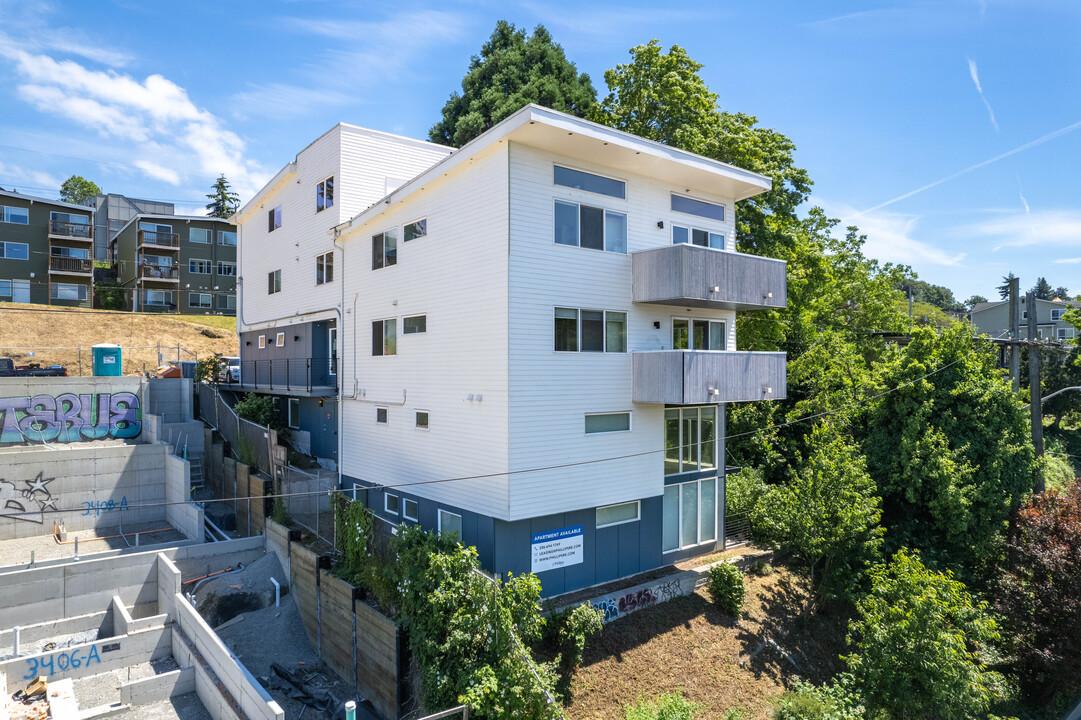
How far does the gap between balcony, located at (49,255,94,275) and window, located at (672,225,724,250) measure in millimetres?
46248

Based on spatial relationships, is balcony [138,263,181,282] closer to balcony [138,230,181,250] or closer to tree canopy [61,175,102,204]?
balcony [138,230,181,250]

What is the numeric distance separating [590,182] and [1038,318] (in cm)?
6115

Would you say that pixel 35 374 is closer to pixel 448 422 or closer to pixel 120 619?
pixel 120 619

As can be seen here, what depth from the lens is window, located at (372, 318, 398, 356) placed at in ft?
55.5

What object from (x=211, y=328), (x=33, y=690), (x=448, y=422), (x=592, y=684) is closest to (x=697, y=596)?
(x=592, y=684)

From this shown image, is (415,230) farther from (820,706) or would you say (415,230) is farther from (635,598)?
(820,706)

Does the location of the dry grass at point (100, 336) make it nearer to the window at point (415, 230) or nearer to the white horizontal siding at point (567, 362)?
the window at point (415, 230)

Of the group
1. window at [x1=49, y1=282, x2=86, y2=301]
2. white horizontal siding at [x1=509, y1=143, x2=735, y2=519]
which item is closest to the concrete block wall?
white horizontal siding at [x1=509, y1=143, x2=735, y2=519]

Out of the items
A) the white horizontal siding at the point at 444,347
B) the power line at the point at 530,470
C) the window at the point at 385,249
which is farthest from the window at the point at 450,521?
the window at the point at 385,249

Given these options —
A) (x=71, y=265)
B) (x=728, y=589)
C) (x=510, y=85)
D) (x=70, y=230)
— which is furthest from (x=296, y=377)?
(x=70, y=230)

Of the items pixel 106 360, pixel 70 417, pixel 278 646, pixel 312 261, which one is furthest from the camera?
pixel 106 360

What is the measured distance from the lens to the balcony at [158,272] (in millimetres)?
44594

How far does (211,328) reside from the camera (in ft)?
130

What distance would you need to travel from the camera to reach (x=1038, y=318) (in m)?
55.1
